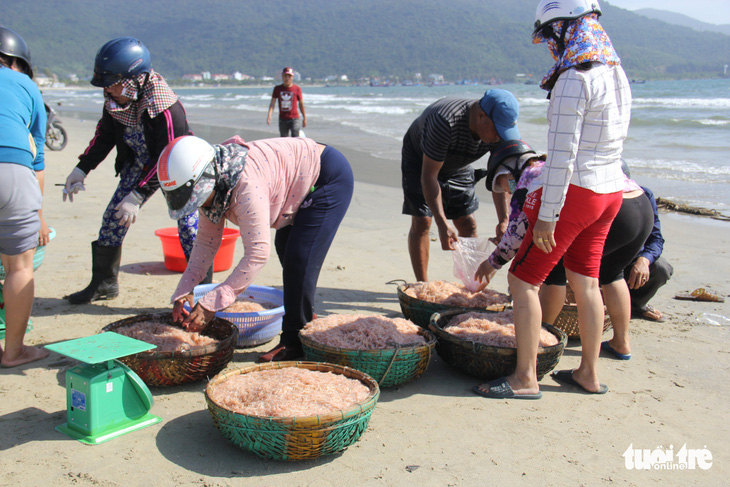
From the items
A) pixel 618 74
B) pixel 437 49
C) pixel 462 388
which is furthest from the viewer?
pixel 437 49

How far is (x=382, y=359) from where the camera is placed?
326 centimetres

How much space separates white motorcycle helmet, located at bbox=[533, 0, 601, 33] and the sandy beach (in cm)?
201

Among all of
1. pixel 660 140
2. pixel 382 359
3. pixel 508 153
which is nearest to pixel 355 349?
pixel 382 359

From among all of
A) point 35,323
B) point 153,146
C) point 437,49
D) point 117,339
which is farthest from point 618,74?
point 437,49

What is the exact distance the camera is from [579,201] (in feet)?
9.77

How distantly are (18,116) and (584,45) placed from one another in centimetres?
307

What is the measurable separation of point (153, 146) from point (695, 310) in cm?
448

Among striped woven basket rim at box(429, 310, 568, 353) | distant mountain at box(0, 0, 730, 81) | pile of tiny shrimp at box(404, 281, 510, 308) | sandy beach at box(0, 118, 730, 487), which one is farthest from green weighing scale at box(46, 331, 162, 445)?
distant mountain at box(0, 0, 730, 81)

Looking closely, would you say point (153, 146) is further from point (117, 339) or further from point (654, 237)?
point (654, 237)

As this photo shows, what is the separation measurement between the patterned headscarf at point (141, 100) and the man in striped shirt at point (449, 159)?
1937 millimetres

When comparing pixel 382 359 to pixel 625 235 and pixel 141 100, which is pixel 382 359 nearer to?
pixel 625 235

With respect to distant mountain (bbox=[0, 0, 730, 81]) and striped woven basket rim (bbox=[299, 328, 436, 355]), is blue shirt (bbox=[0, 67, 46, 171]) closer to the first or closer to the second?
striped woven basket rim (bbox=[299, 328, 436, 355])

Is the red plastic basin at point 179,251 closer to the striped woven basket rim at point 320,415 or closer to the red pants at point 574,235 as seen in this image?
the striped woven basket rim at point 320,415

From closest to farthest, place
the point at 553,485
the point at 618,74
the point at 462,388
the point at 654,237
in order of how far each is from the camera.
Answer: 1. the point at 553,485
2. the point at 618,74
3. the point at 462,388
4. the point at 654,237
